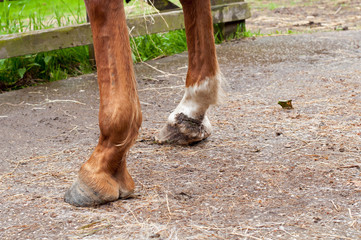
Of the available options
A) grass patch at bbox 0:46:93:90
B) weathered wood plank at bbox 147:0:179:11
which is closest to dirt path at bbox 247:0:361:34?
weathered wood plank at bbox 147:0:179:11

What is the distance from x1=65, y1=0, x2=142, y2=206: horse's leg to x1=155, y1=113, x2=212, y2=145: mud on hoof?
0.73 meters

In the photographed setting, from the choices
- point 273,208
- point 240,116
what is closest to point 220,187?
point 273,208

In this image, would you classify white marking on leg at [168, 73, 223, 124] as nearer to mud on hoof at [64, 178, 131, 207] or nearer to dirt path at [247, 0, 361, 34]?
mud on hoof at [64, 178, 131, 207]

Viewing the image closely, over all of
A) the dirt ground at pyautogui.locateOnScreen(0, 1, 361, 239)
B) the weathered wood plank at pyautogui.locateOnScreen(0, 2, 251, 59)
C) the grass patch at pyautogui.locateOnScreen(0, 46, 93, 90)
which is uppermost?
the weathered wood plank at pyautogui.locateOnScreen(0, 2, 251, 59)

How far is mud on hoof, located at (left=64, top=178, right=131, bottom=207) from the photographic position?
69.7 inches

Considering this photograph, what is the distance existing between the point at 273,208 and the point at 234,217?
164 mm

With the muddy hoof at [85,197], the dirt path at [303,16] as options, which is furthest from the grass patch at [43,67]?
the dirt path at [303,16]

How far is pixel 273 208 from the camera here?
172 centimetres

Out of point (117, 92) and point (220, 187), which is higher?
point (117, 92)

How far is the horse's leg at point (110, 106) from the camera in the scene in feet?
5.57

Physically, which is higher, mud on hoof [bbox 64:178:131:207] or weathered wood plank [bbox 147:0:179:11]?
weathered wood plank [bbox 147:0:179:11]

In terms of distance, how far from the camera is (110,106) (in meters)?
1.71

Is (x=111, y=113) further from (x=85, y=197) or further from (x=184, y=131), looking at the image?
(x=184, y=131)

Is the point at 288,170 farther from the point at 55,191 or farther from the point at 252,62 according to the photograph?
the point at 252,62
